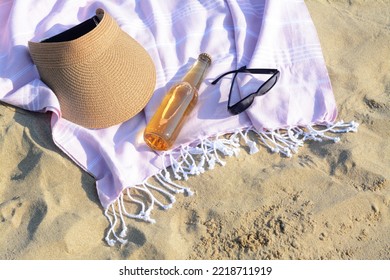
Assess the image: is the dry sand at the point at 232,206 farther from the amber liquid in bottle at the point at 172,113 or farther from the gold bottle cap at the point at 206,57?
the gold bottle cap at the point at 206,57

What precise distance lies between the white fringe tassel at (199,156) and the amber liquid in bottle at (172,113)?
0.05m

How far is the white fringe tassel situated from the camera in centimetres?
169

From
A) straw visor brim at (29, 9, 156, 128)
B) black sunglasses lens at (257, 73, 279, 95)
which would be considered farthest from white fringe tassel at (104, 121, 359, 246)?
straw visor brim at (29, 9, 156, 128)

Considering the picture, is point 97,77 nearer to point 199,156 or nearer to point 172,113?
point 172,113

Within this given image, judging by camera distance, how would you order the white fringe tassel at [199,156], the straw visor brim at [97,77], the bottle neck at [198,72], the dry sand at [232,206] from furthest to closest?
the bottle neck at [198,72], the straw visor brim at [97,77], the white fringe tassel at [199,156], the dry sand at [232,206]

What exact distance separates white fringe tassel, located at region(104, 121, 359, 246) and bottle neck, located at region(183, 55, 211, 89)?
0.74ft

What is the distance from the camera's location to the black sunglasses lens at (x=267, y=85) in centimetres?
187

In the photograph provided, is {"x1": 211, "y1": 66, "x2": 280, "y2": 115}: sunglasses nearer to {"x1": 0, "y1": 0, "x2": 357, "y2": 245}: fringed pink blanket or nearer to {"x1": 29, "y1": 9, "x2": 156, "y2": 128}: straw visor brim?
{"x1": 0, "y1": 0, "x2": 357, "y2": 245}: fringed pink blanket

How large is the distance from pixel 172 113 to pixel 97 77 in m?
0.29

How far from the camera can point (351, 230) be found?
1.58 meters

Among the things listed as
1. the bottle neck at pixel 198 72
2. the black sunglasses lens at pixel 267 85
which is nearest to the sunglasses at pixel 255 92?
the black sunglasses lens at pixel 267 85

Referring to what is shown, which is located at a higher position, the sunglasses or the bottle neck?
the bottle neck

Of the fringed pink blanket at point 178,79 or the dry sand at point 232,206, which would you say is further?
the fringed pink blanket at point 178,79

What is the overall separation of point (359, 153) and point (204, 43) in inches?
29.7
